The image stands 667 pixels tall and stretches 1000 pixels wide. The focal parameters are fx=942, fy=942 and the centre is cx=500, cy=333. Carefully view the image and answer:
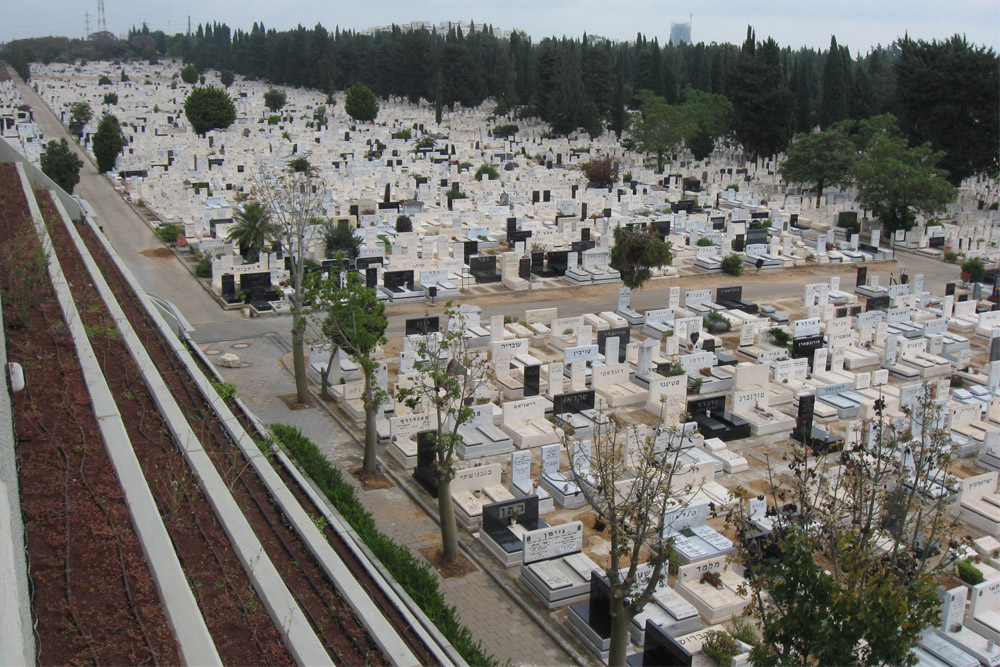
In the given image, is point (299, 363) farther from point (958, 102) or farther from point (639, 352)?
point (958, 102)

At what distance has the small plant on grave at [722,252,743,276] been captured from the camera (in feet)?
107

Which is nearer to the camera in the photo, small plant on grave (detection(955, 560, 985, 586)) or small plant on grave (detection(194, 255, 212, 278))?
small plant on grave (detection(955, 560, 985, 586))

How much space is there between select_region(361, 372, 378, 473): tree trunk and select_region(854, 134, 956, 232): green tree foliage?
28331 millimetres

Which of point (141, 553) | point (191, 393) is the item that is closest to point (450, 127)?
point (191, 393)

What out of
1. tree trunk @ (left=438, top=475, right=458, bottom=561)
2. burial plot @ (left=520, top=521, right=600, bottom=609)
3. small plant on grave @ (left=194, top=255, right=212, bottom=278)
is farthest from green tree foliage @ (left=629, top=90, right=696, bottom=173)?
tree trunk @ (left=438, top=475, right=458, bottom=561)

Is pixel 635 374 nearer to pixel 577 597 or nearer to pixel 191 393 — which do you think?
pixel 577 597

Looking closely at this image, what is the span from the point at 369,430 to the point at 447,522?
3124mm

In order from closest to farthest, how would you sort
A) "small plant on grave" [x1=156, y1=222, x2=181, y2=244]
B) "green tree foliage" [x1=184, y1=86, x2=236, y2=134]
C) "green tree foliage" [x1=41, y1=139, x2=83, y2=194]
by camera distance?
"small plant on grave" [x1=156, y1=222, x2=181, y2=244]
"green tree foliage" [x1=41, y1=139, x2=83, y2=194]
"green tree foliage" [x1=184, y1=86, x2=236, y2=134]

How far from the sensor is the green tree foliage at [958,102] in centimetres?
4534

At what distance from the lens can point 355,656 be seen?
8.34 m

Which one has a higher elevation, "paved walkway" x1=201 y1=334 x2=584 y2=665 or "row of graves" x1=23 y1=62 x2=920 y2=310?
"row of graves" x1=23 y1=62 x2=920 y2=310

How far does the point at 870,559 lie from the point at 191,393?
9.59 m

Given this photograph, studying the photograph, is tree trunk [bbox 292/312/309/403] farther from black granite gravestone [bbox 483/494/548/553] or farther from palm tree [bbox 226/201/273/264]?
palm tree [bbox 226/201/273/264]

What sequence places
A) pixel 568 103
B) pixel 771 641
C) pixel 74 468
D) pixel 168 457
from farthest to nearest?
pixel 568 103 → pixel 168 457 → pixel 74 468 → pixel 771 641
